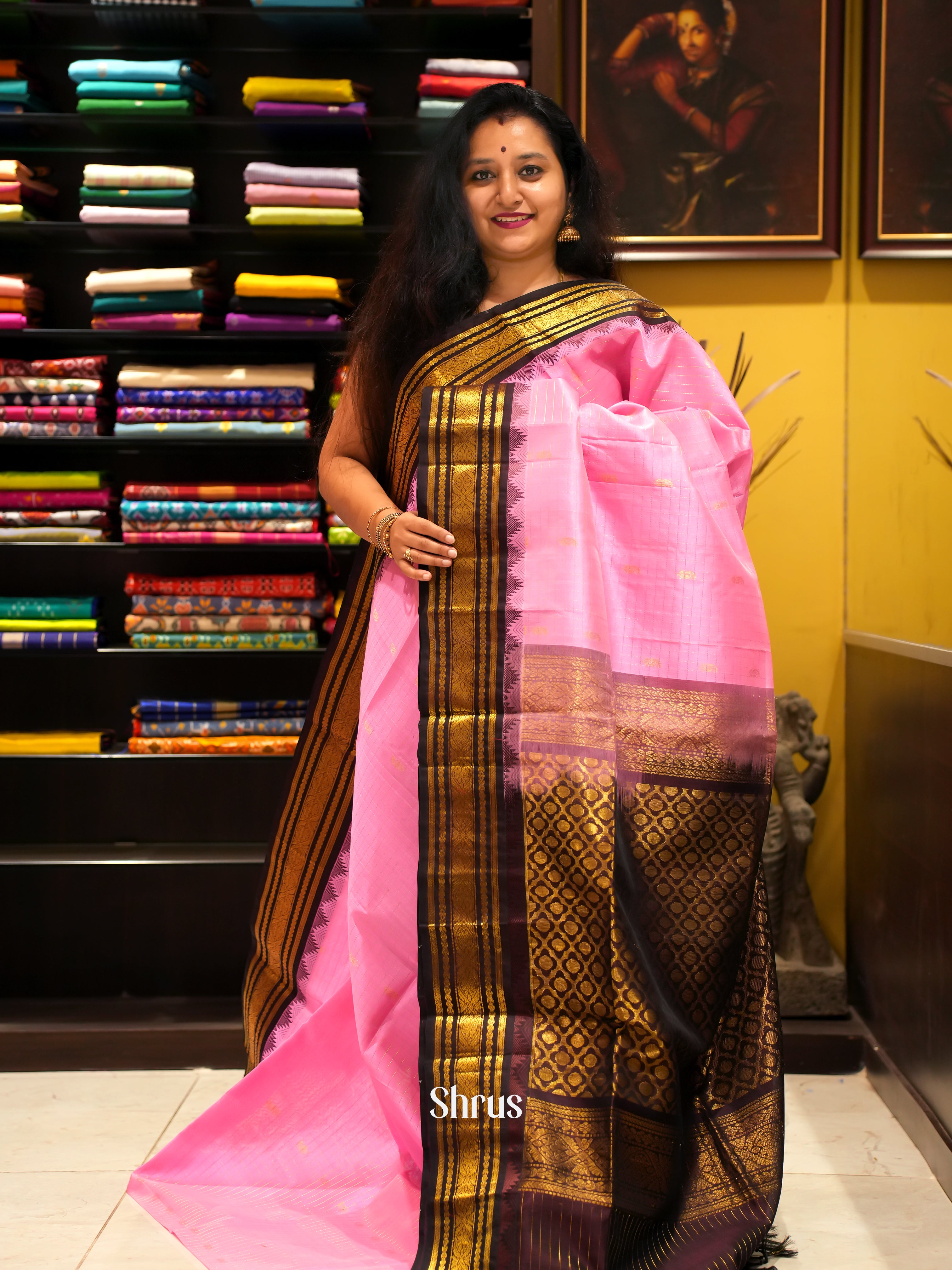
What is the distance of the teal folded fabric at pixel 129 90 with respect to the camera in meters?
2.46

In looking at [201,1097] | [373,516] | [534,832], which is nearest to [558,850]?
[534,832]

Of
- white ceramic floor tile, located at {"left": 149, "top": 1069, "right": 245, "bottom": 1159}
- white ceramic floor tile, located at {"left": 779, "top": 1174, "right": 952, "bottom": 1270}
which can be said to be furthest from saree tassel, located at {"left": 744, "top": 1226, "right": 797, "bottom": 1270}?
white ceramic floor tile, located at {"left": 149, "top": 1069, "right": 245, "bottom": 1159}

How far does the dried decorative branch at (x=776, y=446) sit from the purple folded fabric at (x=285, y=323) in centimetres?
106

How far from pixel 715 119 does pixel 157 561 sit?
1.70 meters

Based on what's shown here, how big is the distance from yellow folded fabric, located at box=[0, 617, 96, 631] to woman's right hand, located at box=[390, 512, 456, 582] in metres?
1.21

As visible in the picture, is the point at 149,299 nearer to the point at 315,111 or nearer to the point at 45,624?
the point at 315,111

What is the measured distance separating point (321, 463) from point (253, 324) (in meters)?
0.72

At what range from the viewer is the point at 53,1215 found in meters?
1.84

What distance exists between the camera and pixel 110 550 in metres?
2.79

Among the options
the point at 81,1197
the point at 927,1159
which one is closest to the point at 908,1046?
the point at 927,1159

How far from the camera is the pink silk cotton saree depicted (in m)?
1.51

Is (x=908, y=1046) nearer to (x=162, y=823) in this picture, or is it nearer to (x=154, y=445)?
(x=162, y=823)

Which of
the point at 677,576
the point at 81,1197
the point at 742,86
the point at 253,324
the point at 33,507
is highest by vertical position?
the point at 742,86

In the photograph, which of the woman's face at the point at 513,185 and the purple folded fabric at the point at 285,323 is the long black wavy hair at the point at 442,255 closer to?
the woman's face at the point at 513,185
